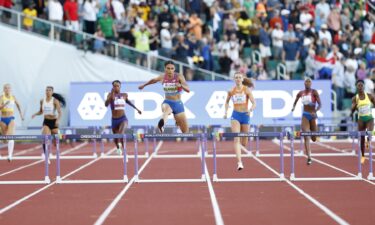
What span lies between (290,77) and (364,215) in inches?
817

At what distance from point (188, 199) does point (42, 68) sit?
683 inches

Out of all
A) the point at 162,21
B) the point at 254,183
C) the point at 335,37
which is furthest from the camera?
the point at 335,37

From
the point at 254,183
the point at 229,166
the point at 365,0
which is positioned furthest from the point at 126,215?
the point at 365,0

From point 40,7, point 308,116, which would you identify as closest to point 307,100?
point 308,116

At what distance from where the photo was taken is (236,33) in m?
30.6

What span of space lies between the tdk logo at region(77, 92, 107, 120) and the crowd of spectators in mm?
1692

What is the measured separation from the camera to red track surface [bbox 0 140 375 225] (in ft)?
32.3

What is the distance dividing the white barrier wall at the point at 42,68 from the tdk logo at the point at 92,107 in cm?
66

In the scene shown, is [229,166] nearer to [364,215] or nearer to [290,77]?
[364,215]

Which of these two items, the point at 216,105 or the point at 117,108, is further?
the point at 216,105

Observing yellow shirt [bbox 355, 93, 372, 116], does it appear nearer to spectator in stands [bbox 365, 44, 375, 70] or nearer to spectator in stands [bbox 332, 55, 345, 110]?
spectator in stands [bbox 332, 55, 345, 110]

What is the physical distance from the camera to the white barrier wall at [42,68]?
27.3 meters

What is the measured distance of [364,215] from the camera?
9.91 metres

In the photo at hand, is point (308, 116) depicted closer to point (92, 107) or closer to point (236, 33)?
point (92, 107)
